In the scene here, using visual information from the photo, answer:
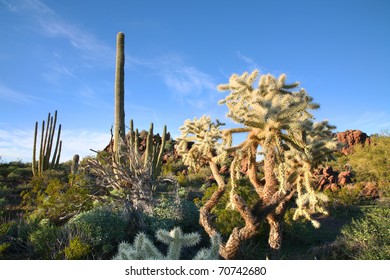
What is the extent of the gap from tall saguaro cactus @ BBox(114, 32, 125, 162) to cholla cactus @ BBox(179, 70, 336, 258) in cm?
617

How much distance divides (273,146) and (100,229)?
4123 mm

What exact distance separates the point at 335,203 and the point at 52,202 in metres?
9.43

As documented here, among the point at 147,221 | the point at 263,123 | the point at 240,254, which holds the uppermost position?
the point at 263,123

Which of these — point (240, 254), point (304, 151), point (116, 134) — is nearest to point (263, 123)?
point (304, 151)

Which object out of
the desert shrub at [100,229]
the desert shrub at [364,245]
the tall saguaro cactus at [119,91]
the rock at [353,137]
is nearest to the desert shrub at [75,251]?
the desert shrub at [100,229]

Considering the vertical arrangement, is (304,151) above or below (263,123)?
below

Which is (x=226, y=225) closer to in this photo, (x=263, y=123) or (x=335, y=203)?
(x=263, y=123)

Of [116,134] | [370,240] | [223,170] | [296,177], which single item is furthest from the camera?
[223,170]

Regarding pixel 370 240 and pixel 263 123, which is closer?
pixel 263 123

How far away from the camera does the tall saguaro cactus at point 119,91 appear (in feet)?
41.2

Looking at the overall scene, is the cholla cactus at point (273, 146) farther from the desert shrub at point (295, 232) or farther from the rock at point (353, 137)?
the rock at point (353, 137)

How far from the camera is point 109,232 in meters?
7.66

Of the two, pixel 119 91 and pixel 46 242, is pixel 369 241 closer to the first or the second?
pixel 46 242

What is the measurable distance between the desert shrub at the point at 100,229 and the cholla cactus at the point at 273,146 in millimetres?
2628
